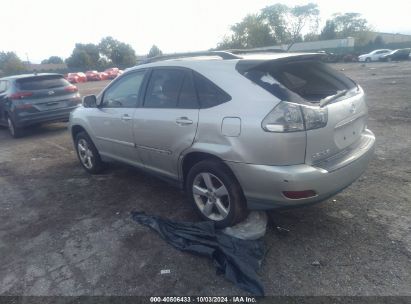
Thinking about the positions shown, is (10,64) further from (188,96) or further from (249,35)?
(188,96)

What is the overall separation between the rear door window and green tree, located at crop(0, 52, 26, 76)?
172 feet

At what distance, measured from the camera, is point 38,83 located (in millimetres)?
9039

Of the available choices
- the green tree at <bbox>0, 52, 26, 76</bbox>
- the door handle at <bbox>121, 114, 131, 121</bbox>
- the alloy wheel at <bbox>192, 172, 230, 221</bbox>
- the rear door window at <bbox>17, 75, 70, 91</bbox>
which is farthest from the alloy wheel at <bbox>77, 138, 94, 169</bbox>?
the green tree at <bbox>0, 52, 26, 76</bbox>

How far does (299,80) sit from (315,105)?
49 cm

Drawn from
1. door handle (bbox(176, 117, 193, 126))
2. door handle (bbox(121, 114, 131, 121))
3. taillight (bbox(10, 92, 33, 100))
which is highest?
taillight (bbox(10, 92, 33, 100))

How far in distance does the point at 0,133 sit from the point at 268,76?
10050mm

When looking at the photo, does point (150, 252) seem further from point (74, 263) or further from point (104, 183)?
point (104, 183)

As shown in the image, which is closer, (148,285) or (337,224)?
(148,285)

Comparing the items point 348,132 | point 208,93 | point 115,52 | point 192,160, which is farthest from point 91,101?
point 115,52

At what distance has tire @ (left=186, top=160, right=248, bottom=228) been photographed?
3254mm

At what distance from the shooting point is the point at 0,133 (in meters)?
10.5

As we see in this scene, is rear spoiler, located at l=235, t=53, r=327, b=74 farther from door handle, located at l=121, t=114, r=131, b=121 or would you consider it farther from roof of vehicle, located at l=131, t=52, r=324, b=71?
door handle, located at l=121, t=114, r=131, b=121

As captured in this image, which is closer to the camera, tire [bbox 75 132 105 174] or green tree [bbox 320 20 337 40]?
tire [bbox 75 132 105 174]

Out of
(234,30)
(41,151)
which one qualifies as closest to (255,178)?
(41,151)
